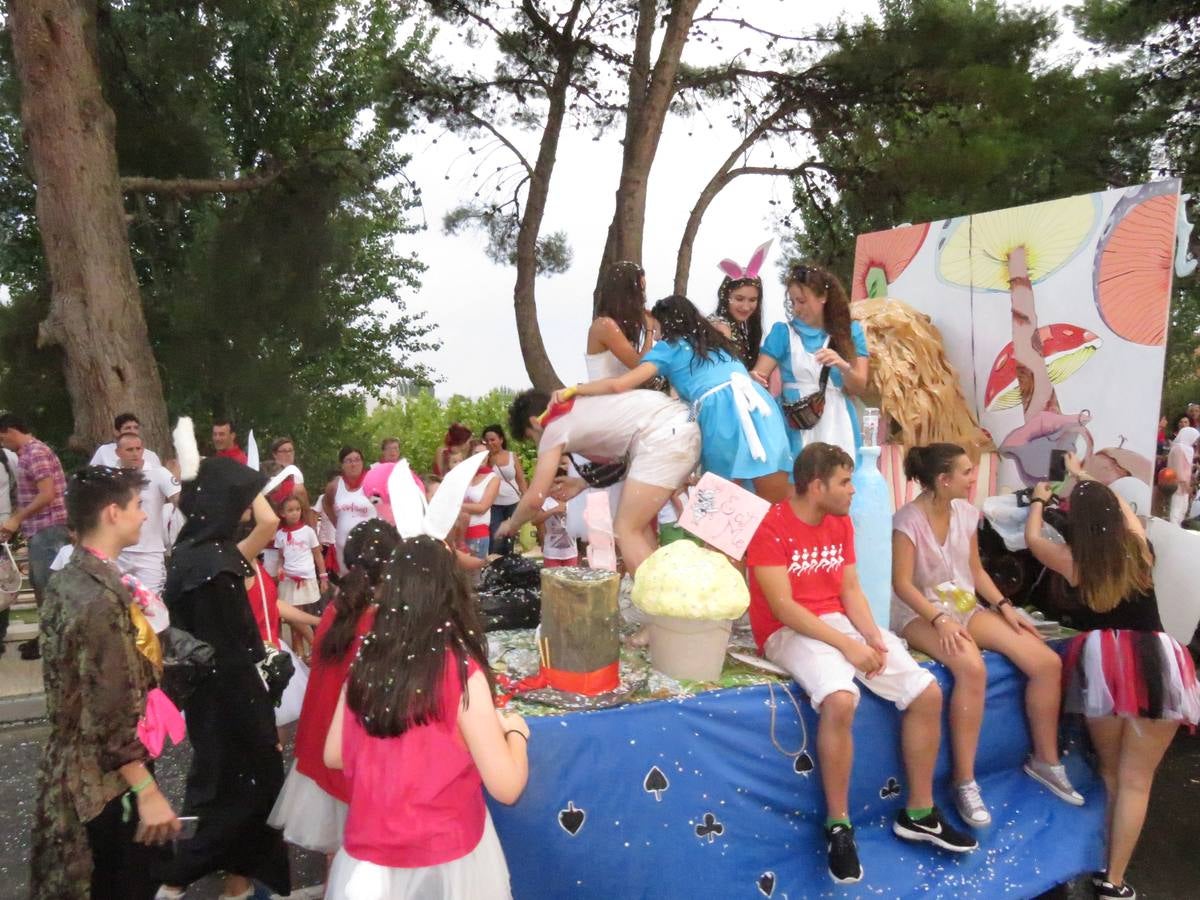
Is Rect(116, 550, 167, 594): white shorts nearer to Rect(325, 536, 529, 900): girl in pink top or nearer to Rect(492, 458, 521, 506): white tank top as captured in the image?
Rect(492, 458, 521, 506): white tank top

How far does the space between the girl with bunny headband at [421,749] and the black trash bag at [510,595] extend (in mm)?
1582

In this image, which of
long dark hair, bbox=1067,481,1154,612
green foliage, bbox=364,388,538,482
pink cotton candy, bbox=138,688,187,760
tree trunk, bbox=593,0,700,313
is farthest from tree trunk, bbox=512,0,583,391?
pink cotton candy, bbox=138,688,187,760

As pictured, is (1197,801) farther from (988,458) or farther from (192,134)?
(192,134)

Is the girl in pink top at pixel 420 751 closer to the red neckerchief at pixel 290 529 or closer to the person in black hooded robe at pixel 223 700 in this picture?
the person in black hooded robe at pixel 223 700

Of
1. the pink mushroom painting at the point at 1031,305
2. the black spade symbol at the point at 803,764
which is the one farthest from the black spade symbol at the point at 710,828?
the pink mushroom painting at the point at 1031,305

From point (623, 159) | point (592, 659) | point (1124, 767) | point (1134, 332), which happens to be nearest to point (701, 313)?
point (592, 659)

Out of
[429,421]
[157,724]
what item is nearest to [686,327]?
[157,724]

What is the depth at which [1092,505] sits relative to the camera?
305cm

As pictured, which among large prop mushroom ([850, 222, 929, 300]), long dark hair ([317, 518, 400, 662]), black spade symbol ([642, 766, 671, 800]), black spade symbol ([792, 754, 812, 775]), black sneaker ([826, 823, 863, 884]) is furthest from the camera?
large prop mushroom ([850, 222, 929, 300])

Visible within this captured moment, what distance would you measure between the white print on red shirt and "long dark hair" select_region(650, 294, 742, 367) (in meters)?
0.88

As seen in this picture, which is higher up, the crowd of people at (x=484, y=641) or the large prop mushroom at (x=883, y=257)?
the large prop mushroom at (x=883, y=257)

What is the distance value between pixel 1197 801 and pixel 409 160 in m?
11.4

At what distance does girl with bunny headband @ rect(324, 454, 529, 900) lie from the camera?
177 cm

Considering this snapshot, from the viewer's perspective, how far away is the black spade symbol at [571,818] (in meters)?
2.45
